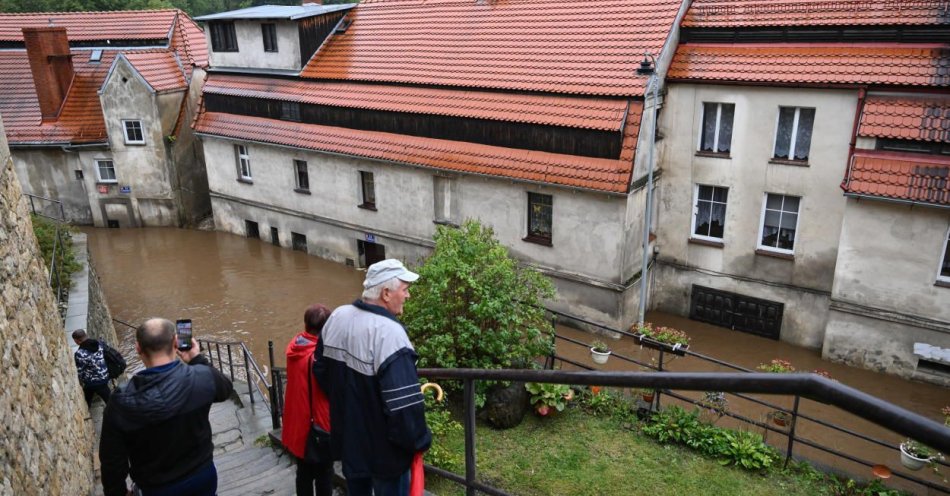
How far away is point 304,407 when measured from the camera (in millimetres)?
4910

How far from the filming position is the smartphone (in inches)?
192

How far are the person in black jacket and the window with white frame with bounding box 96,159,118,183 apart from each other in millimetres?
24974

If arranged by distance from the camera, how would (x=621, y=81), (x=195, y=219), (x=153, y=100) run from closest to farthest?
(x=621, y=81) → (x=153, y=100) → (x=195, y=219)

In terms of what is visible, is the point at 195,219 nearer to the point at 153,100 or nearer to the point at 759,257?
the point at 153,100

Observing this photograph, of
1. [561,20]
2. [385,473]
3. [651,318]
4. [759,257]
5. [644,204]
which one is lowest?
[651,318]

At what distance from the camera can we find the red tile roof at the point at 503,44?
1700cm

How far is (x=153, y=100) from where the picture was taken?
24.8 metres

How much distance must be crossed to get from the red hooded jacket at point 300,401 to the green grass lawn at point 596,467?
2.97 metres

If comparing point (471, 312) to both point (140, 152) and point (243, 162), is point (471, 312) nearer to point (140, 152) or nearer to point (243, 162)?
point (243, 162)

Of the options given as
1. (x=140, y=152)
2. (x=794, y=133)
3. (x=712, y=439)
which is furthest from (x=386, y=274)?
(x=140, y=152)

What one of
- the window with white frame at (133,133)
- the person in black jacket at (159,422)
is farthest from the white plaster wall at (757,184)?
the window with white frame at (133,133)

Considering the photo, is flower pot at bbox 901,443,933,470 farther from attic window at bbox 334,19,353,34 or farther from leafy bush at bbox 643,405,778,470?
attic window at bbox 334,19,353,34

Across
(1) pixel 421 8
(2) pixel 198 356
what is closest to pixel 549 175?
(1) pixel 421 8

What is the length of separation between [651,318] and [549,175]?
5.15m
